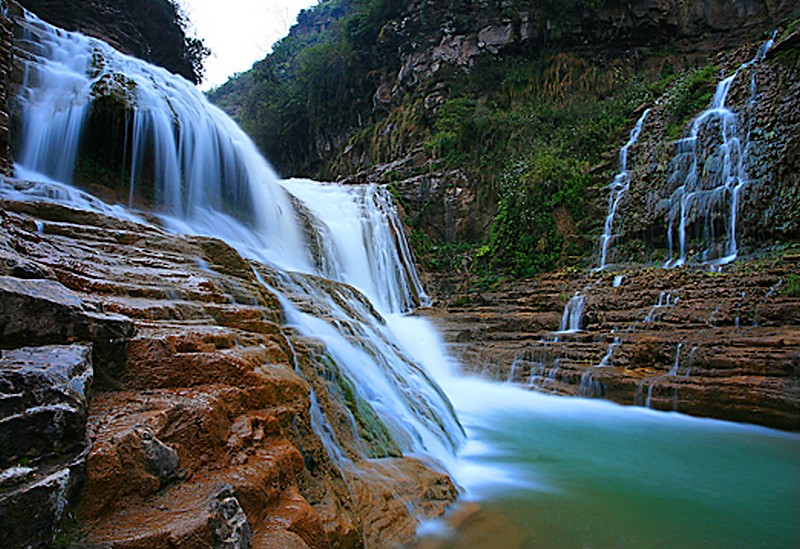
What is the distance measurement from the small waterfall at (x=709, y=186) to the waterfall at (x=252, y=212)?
254 inches

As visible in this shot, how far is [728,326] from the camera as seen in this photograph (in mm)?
6691

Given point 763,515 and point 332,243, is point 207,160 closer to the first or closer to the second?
point 332,243

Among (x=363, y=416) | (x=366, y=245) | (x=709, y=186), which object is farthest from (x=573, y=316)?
(x=366, y=245)

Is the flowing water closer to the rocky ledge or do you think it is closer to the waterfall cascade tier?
the waterfall cascade tier

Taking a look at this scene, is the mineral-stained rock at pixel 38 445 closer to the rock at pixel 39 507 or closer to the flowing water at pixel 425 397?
the rock at pixel 39 507

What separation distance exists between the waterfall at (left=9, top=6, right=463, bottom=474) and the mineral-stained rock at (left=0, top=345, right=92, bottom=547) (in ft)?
5.57

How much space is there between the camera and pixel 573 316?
8.60m

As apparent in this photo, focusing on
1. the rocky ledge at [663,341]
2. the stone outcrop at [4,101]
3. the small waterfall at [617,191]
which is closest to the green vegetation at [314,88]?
the small waterfall at [617,191]

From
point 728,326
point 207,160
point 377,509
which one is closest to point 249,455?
point 377,509

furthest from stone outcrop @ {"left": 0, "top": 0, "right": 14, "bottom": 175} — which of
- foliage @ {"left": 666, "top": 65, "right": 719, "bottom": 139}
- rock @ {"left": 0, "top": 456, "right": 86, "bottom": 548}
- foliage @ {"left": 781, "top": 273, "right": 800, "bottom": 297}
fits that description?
foliage @ {"left": 666, "top": 65, "right": 719, "bottom": 139}

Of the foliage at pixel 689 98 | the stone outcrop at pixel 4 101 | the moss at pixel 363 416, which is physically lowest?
the moss at pixel 363 416

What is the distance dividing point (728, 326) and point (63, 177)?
1149 centimetres

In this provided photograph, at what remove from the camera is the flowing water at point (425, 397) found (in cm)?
307

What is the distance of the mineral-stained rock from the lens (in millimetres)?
1093
